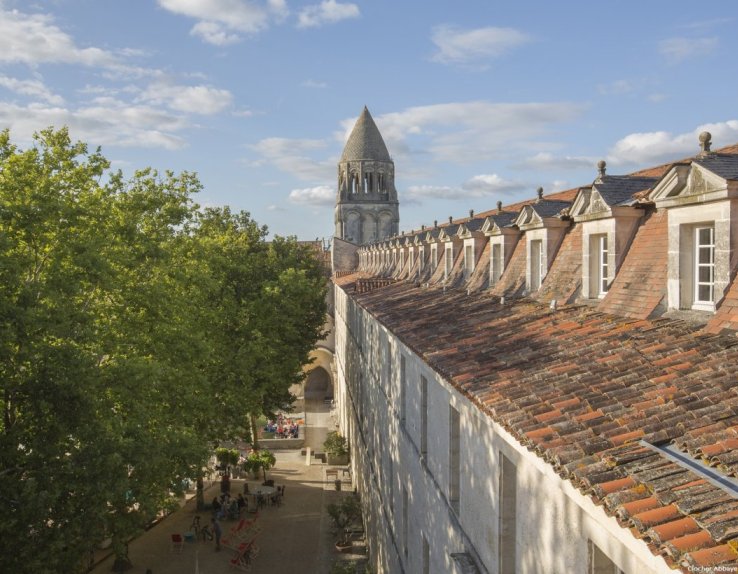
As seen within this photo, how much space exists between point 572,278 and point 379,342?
8527 millimetres

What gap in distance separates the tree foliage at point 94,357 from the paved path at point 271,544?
15.2ft

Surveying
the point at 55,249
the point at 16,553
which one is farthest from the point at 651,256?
the point at 55,249

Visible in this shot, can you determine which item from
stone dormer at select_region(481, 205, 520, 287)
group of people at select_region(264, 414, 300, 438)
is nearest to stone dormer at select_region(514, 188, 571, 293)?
stone dormer at select_region(481, 205, 520, 287)

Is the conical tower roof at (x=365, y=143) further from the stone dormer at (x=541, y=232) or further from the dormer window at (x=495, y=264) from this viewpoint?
the stone dormer at (x=541, y=232)

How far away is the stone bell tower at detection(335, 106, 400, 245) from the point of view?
7956cm

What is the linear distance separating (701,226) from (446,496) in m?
5.70

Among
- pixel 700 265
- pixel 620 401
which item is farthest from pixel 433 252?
pixel 620 401

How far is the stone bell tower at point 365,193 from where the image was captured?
7956 cm

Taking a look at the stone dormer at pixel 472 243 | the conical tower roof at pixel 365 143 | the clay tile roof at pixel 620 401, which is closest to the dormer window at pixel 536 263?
the clay tile roof at pixel 620 401

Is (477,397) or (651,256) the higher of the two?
(651,256)

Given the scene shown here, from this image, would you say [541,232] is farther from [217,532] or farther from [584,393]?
[217,532]

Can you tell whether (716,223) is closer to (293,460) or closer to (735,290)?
(735,290)

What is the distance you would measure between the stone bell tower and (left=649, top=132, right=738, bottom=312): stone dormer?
71228mm

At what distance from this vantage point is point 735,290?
7.36 metres
